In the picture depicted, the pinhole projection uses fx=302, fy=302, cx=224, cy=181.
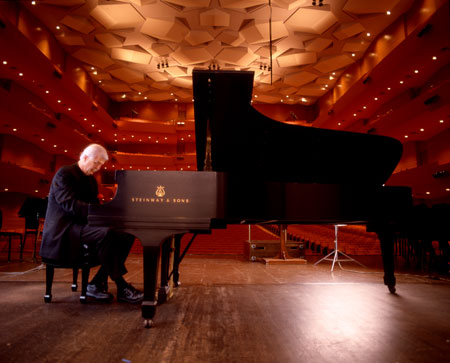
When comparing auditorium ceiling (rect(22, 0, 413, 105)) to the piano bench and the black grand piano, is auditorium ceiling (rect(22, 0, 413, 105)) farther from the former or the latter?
the piano bench

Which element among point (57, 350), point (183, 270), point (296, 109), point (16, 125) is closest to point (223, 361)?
point (57, 350)

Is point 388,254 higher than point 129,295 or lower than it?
higher

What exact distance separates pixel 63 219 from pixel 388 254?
9.14 feet

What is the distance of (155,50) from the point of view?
11234 millimetres

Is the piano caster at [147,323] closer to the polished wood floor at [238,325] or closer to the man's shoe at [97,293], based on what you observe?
the polished wood floor at [238,325]

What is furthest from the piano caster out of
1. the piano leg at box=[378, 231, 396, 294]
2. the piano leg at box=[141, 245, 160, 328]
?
the piano leg at box=[378, 231, 396, 294]

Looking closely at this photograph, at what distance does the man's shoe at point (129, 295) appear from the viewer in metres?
2.28

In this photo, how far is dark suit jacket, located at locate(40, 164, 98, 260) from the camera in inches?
87.8

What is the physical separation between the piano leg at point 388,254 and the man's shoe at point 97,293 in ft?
7.81

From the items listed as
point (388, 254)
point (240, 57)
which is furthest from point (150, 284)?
point (240, 57)

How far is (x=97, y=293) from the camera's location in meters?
2.38

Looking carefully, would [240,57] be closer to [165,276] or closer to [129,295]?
[165,276]

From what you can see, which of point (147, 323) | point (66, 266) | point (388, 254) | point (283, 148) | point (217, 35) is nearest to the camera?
point (147, 323)

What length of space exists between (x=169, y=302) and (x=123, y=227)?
937 millimetres
